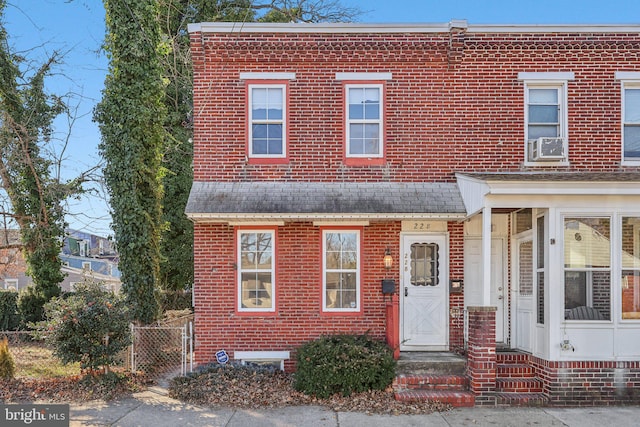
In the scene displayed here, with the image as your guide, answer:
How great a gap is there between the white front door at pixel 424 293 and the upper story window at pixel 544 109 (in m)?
2.87

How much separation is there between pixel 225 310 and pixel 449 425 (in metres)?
4.88

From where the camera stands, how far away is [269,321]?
381 inches

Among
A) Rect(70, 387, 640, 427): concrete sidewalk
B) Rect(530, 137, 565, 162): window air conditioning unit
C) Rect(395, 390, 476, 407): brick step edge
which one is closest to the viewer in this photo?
Rect(70, 387, 640, 427): concrete sidewalk

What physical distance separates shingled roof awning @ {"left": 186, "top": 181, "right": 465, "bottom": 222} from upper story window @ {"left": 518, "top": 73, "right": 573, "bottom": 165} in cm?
208

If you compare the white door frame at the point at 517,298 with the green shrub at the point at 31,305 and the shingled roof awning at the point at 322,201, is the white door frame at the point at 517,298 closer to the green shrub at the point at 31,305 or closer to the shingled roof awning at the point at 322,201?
the shingled roof awning at the point at 322,201

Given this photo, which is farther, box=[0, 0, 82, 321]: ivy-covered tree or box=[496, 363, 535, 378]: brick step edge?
box=[0, 0, 82, 321]: ivy-covered tree

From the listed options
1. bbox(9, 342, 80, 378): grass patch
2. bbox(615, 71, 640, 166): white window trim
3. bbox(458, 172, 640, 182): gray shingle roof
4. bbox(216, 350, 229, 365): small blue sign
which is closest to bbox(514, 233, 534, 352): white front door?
bbox(458, 172, 640, 182): gray shingle roof

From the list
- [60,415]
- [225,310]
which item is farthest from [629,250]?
[60,415]

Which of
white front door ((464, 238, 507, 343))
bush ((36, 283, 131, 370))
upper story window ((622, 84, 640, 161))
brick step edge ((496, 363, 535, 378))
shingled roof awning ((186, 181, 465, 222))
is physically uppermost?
upper story window ((622, 84, 640, 161))

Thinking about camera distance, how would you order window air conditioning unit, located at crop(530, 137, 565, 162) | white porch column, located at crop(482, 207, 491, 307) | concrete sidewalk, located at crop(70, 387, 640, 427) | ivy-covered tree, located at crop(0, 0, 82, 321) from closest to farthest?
concrete sidewalk, located at crop(70, 387, 640, 427) → white porch column, located at crop(482, 207, 491, 307) → window air conditioning unit, located at crop(530, 137, 565, 162) → ivy-covered tree, located at crop(0, 0, 82, 321)

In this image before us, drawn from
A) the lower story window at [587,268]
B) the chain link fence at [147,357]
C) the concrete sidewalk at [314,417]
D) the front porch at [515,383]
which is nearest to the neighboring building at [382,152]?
the chain link fence at [147,357]

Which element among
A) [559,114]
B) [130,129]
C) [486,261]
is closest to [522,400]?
[486,261]

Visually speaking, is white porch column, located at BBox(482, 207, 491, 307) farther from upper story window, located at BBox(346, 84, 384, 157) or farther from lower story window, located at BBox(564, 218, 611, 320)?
upper story window, located at BBox(346, 84, 384, 157)

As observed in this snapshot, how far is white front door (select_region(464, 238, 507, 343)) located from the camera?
32.8 feet
